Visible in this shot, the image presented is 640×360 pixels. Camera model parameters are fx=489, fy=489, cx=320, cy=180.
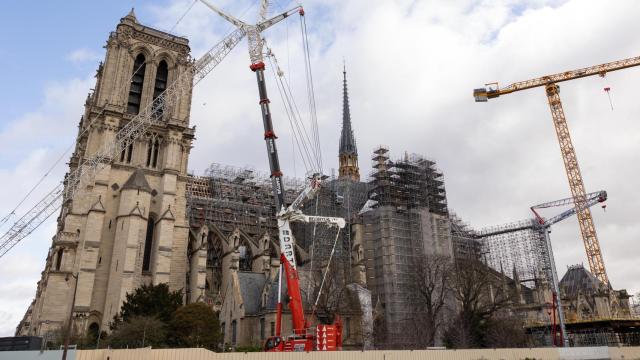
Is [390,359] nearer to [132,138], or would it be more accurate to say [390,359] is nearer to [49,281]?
[49,281]

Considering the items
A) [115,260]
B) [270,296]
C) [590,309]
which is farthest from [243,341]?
[590,309]

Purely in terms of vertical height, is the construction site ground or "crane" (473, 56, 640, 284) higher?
"crane" (473, 56, 640, 284)

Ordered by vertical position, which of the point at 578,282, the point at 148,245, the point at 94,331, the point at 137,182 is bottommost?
the point at 94,331

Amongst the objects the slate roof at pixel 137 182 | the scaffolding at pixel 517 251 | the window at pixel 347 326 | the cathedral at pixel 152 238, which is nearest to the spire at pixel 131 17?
the cathedral at pixel 152 238

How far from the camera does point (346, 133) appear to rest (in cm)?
10188

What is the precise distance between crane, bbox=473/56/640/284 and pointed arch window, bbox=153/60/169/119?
45821 millimetres

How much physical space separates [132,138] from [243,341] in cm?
2364

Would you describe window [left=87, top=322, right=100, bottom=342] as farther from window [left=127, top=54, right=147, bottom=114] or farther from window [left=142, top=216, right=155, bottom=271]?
window [left=127, top=54, right=147, bottom=114]

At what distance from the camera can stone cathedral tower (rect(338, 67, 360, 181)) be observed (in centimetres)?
9724

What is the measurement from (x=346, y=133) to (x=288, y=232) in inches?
2879

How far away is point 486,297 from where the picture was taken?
52688 mm

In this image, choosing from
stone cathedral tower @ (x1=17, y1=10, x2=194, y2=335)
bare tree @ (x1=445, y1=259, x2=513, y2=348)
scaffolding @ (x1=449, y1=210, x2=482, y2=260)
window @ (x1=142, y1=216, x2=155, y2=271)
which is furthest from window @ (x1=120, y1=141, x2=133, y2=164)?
scaffolding @ (x1=449, y1=210, x2=482, y2=260)

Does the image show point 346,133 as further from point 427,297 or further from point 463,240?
point 427,297

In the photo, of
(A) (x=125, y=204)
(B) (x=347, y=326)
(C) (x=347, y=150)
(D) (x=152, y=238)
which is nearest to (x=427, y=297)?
(B) (x=347, y=326)
